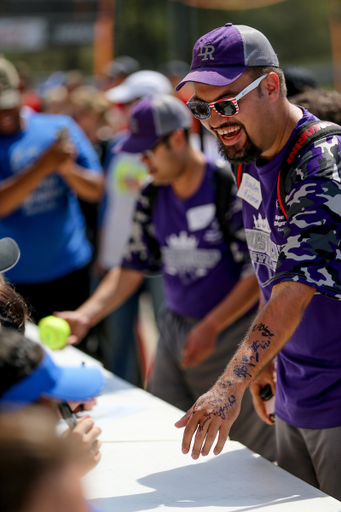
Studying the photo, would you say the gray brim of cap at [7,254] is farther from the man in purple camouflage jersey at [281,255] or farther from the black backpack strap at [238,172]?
the black backpack strap at [238,172]

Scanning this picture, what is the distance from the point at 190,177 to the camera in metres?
2.92

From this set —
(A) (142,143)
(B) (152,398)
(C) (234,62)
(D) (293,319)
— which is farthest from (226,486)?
(A) (142,143)

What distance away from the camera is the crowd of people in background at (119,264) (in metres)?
0.87

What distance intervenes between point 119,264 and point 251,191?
154 centimetres

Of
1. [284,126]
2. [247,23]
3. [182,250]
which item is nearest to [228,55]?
[284,126]

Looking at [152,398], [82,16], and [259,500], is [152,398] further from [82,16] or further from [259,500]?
[82,16]

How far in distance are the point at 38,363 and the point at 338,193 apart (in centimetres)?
95

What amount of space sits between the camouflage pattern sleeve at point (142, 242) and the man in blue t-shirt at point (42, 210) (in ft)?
2.34

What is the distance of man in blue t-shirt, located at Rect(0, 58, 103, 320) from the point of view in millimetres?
3682

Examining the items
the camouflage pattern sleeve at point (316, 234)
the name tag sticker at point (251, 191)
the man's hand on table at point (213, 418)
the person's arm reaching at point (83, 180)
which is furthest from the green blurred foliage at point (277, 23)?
the man's hand on table at point (213, 418)

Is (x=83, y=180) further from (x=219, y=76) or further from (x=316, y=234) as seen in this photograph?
(x=316, y=234)

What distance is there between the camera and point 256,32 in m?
1.75

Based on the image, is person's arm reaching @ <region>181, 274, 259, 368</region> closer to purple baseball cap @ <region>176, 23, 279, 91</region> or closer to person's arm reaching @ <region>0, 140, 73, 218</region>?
purple baseball cap @ <region>176, 23, 279, 91</region>

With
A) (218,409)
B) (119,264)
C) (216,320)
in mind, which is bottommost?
(119,264)
